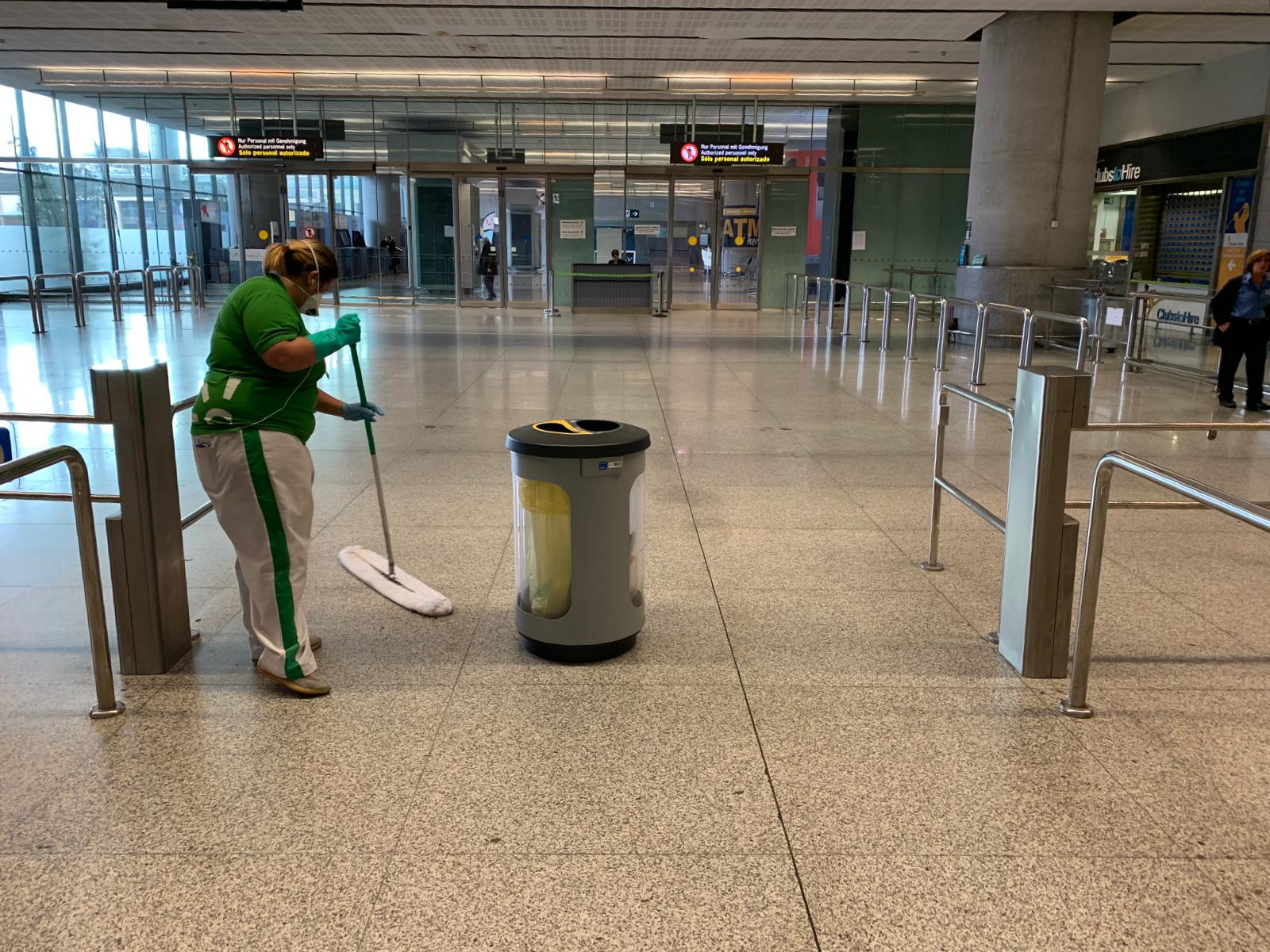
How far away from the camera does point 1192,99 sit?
19266mm

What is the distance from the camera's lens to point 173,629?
387 cm

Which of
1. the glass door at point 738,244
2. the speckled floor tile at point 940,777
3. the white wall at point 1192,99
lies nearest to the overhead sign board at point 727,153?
the glass door at point 738,244

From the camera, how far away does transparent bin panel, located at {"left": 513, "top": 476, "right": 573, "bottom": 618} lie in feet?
12.2

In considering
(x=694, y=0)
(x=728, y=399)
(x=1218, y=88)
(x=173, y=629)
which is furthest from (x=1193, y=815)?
(x=1218, y=88)

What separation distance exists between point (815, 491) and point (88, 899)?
16.5 feet

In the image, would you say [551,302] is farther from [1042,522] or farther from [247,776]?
[247,776]

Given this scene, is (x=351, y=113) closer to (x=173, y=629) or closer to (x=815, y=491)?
(x=815, y=491)

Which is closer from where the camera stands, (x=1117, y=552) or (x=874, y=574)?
(x=874, y=574)

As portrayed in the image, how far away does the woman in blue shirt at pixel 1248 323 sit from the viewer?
9883mm

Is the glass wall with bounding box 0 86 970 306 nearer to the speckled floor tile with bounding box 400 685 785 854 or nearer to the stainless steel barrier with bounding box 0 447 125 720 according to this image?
the speckled floor tile with bounding box 400 685 785 854

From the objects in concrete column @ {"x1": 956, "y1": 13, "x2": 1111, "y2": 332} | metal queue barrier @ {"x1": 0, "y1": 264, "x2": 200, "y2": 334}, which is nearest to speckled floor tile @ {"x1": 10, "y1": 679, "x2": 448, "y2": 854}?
metal queue barrier @ {"x1": 0, "y1": 264, "x2": 200, "y2": 334}

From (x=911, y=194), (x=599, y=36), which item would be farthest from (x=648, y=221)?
(x=599, y=36)

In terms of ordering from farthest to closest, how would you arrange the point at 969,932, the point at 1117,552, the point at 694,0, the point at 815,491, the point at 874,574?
the point at 694,0 → the point at 815,491 → the point at 1117,552 → the point at 874,574 → the point at 969,932

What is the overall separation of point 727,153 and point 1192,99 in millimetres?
9371
